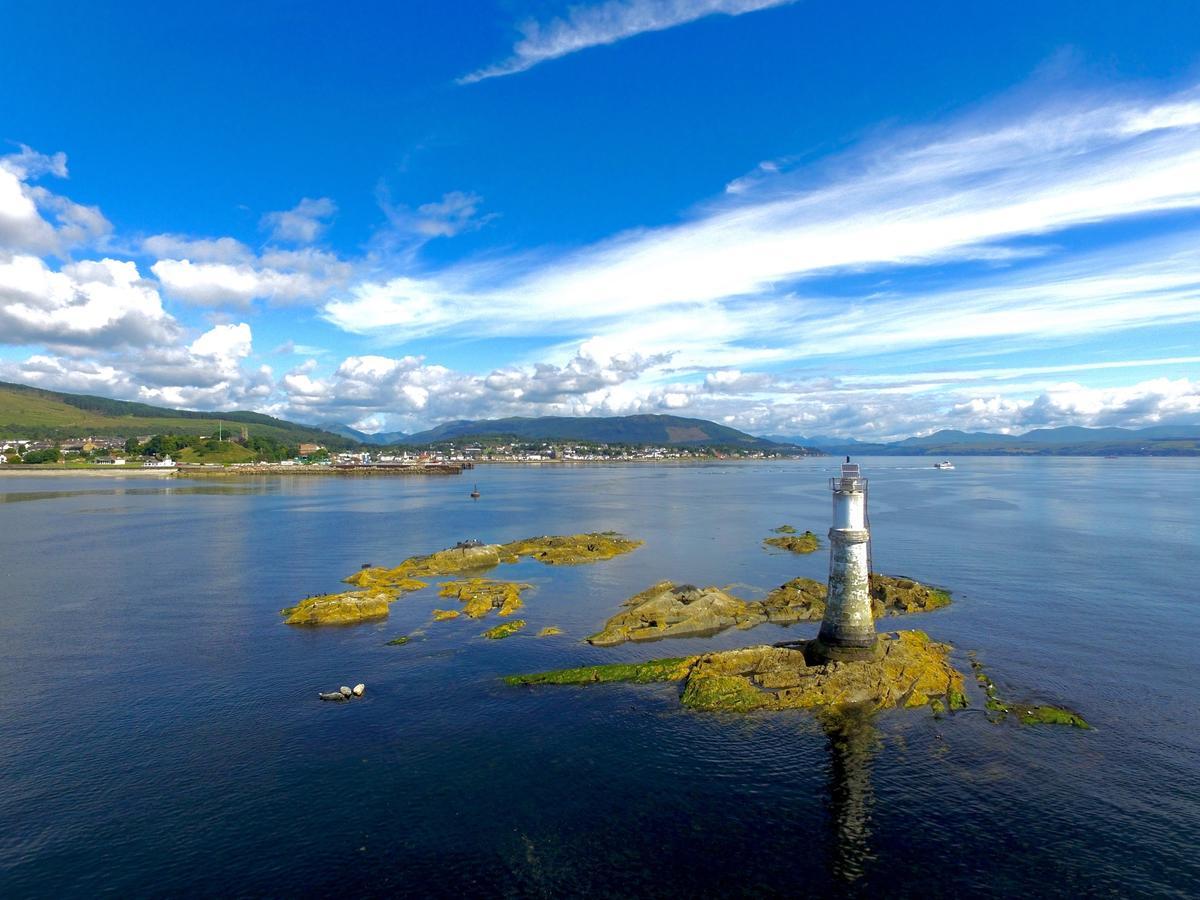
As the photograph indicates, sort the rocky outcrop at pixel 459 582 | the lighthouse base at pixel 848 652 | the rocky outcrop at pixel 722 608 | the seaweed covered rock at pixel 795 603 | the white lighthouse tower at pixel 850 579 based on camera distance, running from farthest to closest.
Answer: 1. the rocky outcrop at pixel 459 582
2. the seaweed covered rock at pixel 795 603
3. the rocky outcrop at pixel 722 608
4. the white lighthouse tower at pixel 850 579
5. the lighthouse base at pixel 848 652

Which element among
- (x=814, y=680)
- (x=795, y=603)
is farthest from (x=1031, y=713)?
(x=795, y=603)

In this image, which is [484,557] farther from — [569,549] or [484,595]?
[484,595]

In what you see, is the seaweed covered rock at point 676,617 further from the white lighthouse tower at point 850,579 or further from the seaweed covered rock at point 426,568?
the seaweed covered rock at point 426,568

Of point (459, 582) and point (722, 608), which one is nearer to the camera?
point (722, 608)

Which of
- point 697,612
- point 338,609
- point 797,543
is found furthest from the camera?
point 797,543

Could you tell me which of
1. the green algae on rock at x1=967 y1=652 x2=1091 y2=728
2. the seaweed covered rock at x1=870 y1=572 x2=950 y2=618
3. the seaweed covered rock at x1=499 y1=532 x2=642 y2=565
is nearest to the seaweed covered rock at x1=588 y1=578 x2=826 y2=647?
the seaweed covered rock at x1=870 y1=572 x2=950 y2=618

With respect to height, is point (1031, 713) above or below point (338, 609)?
below

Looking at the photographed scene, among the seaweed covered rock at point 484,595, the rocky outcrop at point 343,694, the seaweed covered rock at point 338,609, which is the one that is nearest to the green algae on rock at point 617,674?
the rocky outcrop at point 343,694
